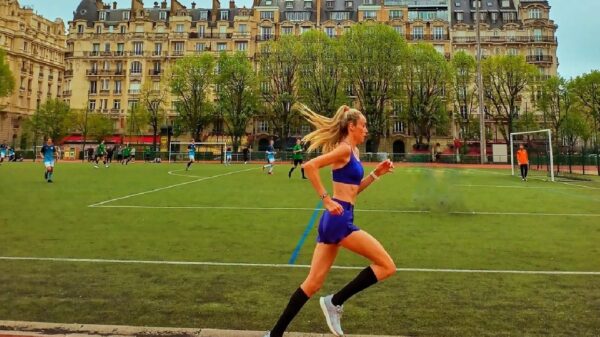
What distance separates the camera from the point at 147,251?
24.6 feet

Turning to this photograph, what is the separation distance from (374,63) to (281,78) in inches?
560

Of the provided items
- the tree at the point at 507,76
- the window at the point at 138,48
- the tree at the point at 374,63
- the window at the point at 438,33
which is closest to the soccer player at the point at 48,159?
the tree at the point at 374,63

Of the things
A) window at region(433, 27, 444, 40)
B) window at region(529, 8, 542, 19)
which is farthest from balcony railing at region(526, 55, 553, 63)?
window at region(433, 27, 444, 40)

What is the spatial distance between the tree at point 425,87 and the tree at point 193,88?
96.6 feet

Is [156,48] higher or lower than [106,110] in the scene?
higher

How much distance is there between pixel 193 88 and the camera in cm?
6525

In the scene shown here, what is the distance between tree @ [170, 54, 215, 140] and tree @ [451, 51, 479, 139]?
3633 centimetres

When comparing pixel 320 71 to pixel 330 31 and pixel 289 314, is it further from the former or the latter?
pixel 289 314

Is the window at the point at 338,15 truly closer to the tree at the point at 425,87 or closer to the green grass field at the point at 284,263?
the tree at the point at 425,87

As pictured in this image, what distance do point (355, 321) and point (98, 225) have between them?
7.33 m

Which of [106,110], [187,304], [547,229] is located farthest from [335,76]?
[187,304]

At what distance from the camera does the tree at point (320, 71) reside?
62719mm

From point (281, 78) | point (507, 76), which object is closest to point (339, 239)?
point (281, 78)

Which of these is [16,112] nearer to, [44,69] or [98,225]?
[44,69]
